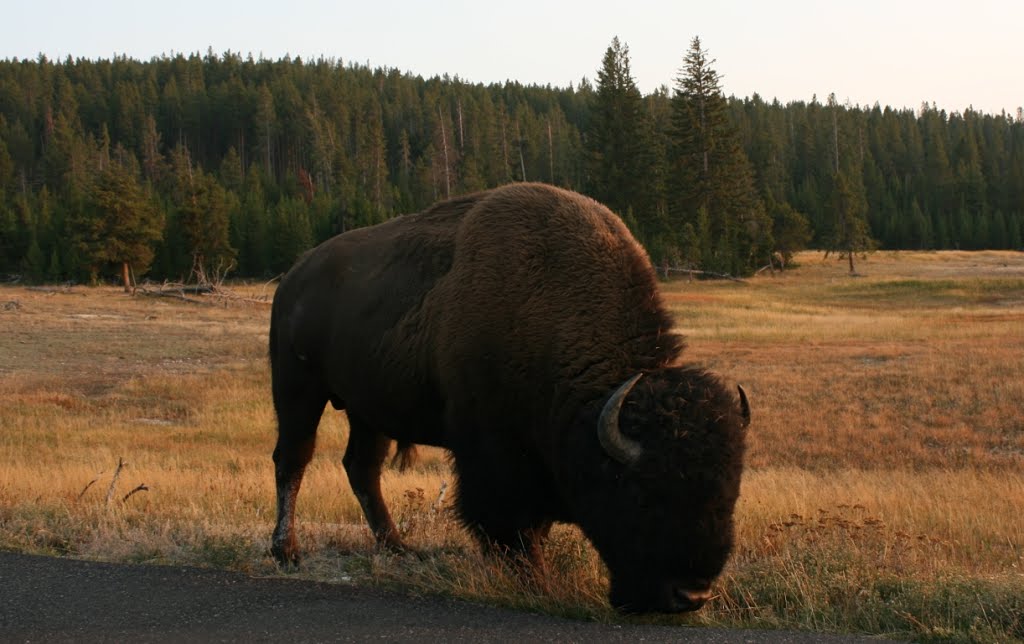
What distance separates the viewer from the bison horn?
4.41 meters

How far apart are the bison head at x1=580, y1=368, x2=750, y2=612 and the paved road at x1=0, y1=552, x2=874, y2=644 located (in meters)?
0.25

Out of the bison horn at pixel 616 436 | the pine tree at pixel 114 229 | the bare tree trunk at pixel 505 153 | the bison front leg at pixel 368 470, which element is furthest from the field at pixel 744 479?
the bare tree trunk at pixel 505 153

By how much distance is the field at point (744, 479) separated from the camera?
195 inches

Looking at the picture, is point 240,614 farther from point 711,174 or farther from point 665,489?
point 711,174

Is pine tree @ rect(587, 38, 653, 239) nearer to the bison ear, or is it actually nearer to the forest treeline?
the forest treeline

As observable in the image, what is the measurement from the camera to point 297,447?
671cm

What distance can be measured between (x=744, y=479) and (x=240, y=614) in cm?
873

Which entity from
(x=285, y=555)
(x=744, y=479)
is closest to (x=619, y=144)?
(x=744, y=479)

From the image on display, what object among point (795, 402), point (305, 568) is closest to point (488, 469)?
point (305, 568)

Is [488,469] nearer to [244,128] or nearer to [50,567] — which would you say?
[50,567]

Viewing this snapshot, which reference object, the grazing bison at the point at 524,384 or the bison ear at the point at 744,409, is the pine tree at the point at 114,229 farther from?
the bison ear at the point at 744,409

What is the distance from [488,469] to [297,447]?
82.6 inches

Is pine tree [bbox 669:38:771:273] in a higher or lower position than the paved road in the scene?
higher

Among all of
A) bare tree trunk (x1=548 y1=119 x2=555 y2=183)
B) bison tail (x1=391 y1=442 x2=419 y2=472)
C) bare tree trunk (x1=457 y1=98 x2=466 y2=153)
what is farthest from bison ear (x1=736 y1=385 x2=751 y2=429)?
bare tree trunk (x1=457 y1=98 x2=466 y2=153)
